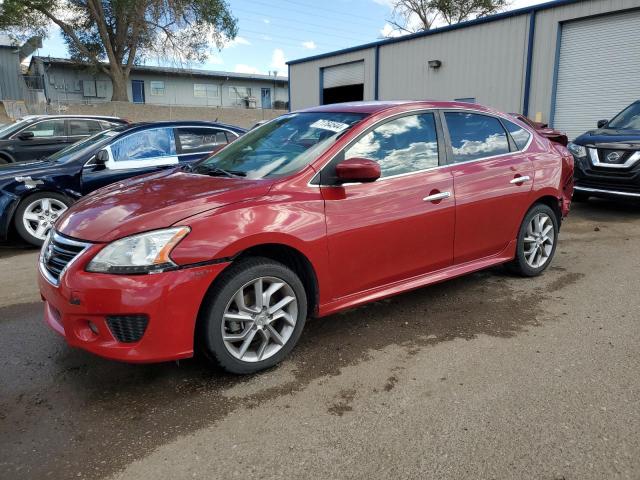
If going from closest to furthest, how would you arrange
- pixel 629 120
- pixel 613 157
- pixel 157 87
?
pixel 613 157 < pixel 629 120 < pixel 157 87

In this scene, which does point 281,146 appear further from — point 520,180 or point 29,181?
point 29,181

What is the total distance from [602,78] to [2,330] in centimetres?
1464

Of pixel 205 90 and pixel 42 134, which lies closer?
pixel 42 134

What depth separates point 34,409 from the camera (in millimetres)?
2785

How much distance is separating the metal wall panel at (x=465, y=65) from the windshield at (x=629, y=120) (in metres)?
6.54

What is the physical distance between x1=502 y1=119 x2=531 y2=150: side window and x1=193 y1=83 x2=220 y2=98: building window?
38599 millimetres

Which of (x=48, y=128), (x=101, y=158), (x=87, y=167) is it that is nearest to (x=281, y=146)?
(x=101, y=158)

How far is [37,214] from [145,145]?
5.33ft

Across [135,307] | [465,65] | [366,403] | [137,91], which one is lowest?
[366,403]

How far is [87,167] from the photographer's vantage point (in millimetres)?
6660

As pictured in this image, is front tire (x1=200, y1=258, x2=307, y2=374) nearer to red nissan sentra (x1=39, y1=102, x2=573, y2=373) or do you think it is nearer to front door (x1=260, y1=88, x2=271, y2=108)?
red nissan sentra (x1=39, y1=102, x2=573, y2=373)

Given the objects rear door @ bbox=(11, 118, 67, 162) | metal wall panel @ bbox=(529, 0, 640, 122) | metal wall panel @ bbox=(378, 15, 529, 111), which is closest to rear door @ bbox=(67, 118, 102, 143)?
rear door @ bbox=(11, 118, 67, 162)

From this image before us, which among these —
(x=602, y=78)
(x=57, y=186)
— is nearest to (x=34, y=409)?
(x=57, y=186)

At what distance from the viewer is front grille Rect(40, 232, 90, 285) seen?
112 inches
